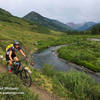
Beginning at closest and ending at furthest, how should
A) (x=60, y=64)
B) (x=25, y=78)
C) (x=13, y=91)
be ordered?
1. (x=13, y=91)
2. (x=25, y=78)
3. (x=60, y=64)

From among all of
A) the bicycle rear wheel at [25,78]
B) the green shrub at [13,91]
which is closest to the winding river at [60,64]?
the bicycle rear wheel at [25,78]

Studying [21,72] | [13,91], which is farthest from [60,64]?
[13,91]

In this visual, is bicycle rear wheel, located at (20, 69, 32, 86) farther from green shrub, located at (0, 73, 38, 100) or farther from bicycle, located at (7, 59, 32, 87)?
green shrub, located at (0, 73, 38, 100)

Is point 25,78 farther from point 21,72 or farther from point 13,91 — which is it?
point 13,91

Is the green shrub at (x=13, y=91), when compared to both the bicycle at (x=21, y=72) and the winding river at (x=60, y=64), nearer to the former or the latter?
the bicycle at (x=21, y=72)

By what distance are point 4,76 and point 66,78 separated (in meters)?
8.01

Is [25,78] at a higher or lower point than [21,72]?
lower

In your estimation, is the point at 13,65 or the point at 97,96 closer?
the point at 13,65

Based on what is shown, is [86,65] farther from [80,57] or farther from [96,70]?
[80,57]

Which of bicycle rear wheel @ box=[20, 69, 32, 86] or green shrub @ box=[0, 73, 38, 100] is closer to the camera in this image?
green shrub @ box=[0, 73, 38, 100]

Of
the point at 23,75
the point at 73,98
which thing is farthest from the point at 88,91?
the point at 23,75

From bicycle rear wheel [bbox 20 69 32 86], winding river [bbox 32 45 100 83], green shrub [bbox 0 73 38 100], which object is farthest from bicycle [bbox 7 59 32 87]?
winding river [bbox 32 45 100 83]

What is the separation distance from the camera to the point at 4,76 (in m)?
9.91

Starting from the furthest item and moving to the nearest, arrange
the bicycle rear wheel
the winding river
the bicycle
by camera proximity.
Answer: the winding river
the bicycle
the bicycle rear wheel
